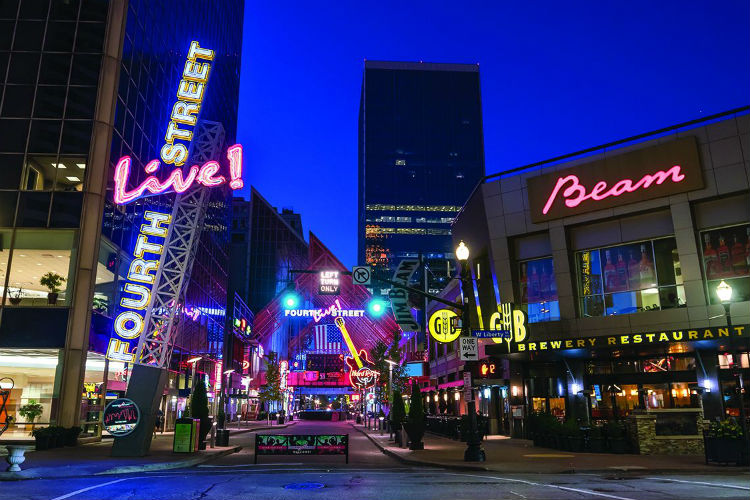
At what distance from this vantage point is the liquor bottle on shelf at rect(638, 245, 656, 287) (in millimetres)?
28203

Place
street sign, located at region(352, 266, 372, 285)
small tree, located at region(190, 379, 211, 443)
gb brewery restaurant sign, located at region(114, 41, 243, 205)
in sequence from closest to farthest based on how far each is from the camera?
street sign, located at region(352, 266, 372, 285)
small tree, located at region(190, 379, 211, 443)
gb brewery restaurant sign, located at region(114, 41, 243, 205)

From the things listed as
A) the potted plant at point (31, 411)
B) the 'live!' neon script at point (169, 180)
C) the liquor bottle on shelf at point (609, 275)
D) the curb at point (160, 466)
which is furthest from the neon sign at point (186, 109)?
the liquor bottle on shelf at point (609, 275)

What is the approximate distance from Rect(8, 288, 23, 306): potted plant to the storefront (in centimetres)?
2221

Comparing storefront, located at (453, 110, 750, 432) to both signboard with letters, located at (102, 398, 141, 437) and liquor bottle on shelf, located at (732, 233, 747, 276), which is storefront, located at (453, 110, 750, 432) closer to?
liquor bottle on shelf, located at (732, 233, 747, 276)

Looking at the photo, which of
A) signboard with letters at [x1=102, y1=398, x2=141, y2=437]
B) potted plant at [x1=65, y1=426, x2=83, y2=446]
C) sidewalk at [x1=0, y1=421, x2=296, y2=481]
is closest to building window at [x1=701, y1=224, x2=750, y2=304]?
sidewalk at [x1=0, y1=421, x2=296, y2=481]

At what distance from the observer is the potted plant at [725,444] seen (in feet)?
63.2

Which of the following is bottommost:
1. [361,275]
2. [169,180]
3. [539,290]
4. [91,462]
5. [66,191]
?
[91,462]

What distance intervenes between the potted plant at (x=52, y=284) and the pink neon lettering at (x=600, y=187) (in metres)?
23.8

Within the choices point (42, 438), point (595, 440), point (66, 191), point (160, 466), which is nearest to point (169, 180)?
point (66, 191)

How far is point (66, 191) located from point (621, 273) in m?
26.7

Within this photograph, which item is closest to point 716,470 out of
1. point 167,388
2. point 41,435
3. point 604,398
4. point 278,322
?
point 604,398

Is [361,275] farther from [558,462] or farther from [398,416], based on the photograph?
[398,416]

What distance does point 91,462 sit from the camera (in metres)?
20.3

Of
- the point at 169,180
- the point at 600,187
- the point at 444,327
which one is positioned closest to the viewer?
the point at 444,327
